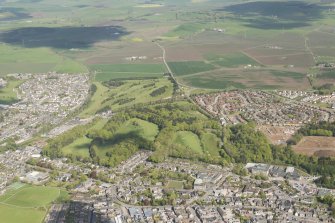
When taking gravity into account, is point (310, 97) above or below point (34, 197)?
above

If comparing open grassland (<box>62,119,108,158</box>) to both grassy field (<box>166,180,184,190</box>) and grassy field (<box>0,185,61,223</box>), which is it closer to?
grassy field (<box>0,185,61,223</box>)

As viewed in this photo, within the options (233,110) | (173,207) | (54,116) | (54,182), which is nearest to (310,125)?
(233,110)

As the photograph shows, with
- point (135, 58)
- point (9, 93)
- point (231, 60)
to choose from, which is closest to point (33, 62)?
point (135, 58)

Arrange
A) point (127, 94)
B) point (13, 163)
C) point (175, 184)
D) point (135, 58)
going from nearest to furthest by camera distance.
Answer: point (175, 184)
point (13, 163)
point (127, 94)
point (135, 58)

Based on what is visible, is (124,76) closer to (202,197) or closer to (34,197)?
(34,197)

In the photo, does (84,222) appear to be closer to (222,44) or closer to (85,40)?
(222,44)

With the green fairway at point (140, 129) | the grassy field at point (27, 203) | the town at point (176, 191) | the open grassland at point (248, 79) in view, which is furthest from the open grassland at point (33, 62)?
the grassy field at point (27, 203)
